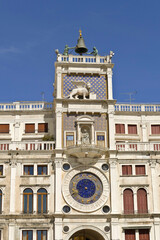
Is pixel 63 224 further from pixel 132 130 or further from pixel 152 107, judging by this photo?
pixel 152 107

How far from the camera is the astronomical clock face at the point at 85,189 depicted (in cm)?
4731

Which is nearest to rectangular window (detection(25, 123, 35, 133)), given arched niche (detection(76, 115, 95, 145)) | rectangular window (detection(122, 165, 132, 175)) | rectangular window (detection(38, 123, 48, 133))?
rectangular window (detection(38, 123, 48, 133))

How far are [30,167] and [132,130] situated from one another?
12503mm

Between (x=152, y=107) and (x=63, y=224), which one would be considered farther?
(x=152, y=107)

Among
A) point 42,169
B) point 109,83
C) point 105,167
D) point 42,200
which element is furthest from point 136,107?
point 42,200

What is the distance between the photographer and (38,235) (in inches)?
1818

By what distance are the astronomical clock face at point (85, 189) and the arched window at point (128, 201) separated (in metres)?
1.92

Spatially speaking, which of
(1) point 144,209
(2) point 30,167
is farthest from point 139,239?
(2) point 30,167

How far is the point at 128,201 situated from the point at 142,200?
141 centimetres

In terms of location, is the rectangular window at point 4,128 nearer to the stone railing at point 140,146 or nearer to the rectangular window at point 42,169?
the rectangular window at point 42,169

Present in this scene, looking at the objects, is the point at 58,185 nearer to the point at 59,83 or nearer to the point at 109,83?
the point at 59,83

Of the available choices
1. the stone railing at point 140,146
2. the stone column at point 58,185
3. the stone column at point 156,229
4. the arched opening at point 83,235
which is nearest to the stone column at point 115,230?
the arched opening at point 83,235

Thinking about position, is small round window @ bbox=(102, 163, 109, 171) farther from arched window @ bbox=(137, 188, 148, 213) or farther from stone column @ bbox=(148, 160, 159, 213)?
stone column @ bbox=(148, 160, 159, 213)

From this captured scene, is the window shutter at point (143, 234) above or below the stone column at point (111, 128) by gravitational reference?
below
